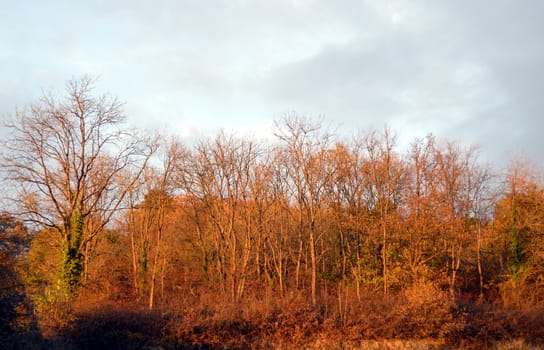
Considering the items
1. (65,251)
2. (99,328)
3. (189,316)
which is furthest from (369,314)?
(65,251)

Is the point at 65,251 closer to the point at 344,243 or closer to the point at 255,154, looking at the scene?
the point at 255,154

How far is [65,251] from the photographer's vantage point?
2236 centimetres

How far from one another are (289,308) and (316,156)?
12.3 meters

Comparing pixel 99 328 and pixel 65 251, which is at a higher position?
pixel 65 251

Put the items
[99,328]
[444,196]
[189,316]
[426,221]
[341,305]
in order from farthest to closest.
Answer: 1. [444,196]
2. [426,221]
3. [341,305]
4. [189,316]
5. [99,328]

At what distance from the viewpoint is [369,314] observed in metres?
20.4

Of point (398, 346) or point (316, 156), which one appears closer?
point (398, 346)

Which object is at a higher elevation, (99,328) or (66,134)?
(66,134)

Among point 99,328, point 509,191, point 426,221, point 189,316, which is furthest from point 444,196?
point 99,328

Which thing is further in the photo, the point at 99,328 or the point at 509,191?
the point at 509,191

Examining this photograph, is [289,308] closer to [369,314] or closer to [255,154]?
[369,314]

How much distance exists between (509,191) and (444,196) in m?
5.19

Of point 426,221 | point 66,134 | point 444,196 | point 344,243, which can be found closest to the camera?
point 66,134

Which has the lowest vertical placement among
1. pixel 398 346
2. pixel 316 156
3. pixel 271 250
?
pixel 398 346
